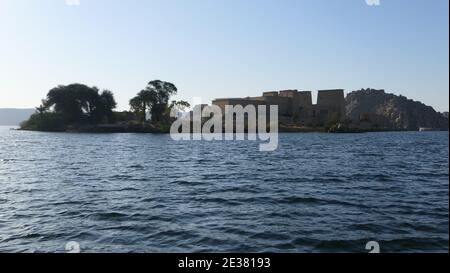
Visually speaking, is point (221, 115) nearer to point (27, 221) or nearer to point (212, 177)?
point (212, 177)

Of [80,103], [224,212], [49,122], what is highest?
[80,103]

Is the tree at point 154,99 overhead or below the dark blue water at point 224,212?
overhead

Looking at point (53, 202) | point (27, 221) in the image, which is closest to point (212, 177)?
point (53, 202)

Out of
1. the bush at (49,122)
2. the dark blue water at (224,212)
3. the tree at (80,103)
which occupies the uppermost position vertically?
the tree at (80,103)

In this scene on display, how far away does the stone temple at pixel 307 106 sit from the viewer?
181625 millimetres

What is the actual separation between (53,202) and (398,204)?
15369mm

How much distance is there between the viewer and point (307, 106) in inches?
7387

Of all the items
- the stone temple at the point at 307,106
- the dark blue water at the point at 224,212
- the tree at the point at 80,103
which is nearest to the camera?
the dark blue water at the point at 224,212

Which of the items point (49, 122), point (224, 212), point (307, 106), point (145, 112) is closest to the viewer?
point (224, 212)

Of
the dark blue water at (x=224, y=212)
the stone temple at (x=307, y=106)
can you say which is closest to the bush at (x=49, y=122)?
the stone temple at (x=307, y=106)

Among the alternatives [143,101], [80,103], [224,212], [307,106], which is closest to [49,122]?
[80,103]

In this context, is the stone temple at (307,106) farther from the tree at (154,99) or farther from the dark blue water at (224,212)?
the dark blue water at (224,212)

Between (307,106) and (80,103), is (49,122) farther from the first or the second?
(307,106)
